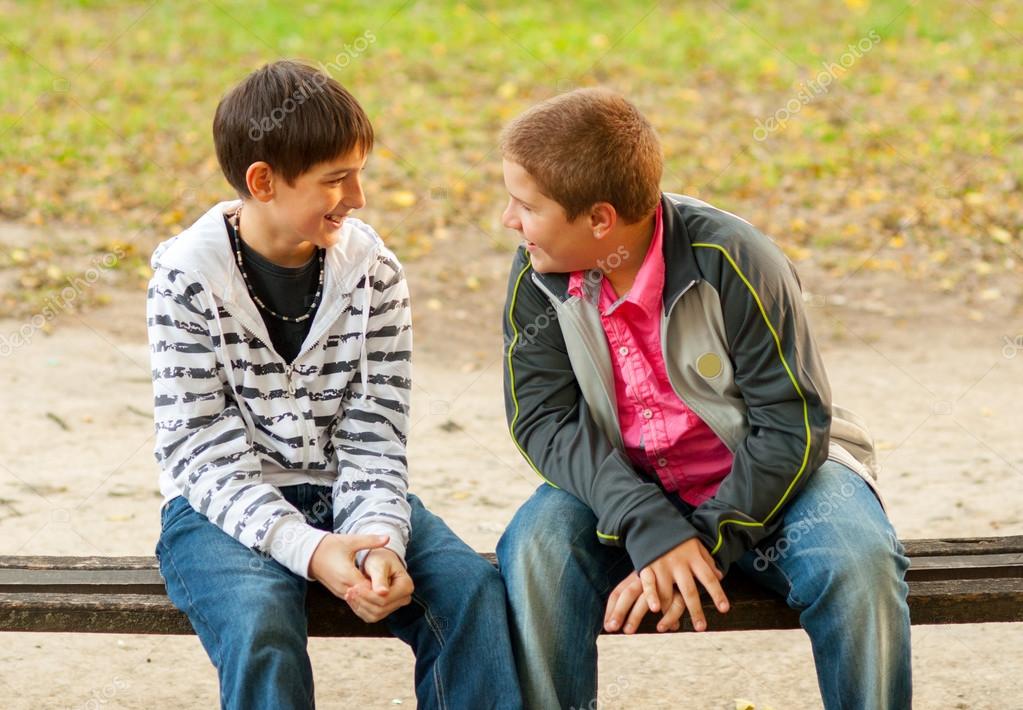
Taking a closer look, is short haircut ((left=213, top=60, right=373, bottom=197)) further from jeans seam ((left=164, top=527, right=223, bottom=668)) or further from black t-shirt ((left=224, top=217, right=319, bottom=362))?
jeans seam ((left=164, top=527, right=223, bottom=668))

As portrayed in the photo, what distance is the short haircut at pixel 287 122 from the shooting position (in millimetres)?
2369

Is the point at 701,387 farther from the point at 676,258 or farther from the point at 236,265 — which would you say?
the point at 236,265

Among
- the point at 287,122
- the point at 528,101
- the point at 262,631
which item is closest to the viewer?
the point at 262,631

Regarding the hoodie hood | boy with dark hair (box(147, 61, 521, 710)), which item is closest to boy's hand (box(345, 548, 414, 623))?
boy with dark hair (box(147, 61, 521, 710))

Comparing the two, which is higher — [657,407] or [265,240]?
[265,240]

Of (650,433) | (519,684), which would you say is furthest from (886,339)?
(519,684)

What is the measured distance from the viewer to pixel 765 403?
2385 mm

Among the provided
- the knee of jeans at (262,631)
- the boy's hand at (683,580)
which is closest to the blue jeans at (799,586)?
the boy's hand at (683,580)

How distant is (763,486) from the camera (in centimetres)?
234

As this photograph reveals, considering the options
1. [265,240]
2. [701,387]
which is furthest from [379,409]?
[701,387]

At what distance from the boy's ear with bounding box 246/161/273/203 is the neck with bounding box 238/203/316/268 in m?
0.04

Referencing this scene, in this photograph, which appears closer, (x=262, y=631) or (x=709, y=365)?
(x=262, y=631)

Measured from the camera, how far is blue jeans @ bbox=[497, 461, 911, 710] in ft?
7.16

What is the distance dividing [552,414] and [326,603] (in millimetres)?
574
